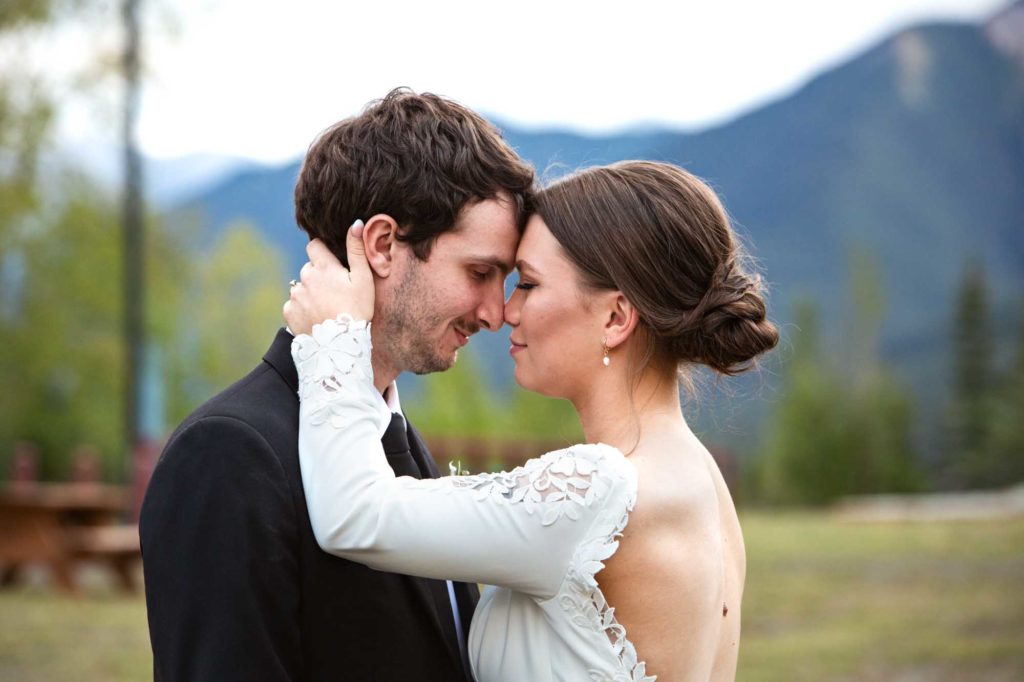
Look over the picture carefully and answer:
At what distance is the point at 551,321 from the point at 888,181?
43.2 meters

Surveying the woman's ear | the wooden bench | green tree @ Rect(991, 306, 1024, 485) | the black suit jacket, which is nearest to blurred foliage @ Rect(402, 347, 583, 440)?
green tree @ Rect(991, 306, 1024, 485)

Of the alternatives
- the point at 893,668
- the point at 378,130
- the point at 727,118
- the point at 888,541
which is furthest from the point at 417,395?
the point at 378,130

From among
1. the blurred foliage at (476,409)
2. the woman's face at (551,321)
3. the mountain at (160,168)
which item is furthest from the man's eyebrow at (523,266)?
the blurred foliage at (476,409)

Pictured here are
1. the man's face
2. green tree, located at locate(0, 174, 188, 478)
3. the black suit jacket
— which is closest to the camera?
the black suit jacket

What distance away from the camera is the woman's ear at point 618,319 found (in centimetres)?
263

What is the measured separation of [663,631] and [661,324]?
650 millimetres

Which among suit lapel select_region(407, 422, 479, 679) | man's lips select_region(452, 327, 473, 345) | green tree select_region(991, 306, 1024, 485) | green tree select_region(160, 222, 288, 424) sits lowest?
green tree select_region(991, 306, 1024, 485)

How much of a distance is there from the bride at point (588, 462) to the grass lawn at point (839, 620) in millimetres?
5871

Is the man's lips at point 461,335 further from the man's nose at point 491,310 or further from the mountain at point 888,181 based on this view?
the mountain at point 888,181

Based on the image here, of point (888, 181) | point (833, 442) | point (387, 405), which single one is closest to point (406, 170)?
point (387, 405)

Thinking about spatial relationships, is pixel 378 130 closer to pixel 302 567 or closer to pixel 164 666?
pixel 302 567

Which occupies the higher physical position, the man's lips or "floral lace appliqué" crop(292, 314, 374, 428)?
"floral lace appliqué" crop(292, 314, 374, 428)

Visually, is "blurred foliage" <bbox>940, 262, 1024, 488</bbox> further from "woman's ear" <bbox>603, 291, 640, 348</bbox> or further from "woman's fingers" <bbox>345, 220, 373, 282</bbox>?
"woman's fingers" <bbox>345, 220, 373, 282</bbox>

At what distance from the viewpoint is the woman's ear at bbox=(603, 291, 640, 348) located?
2.63m
